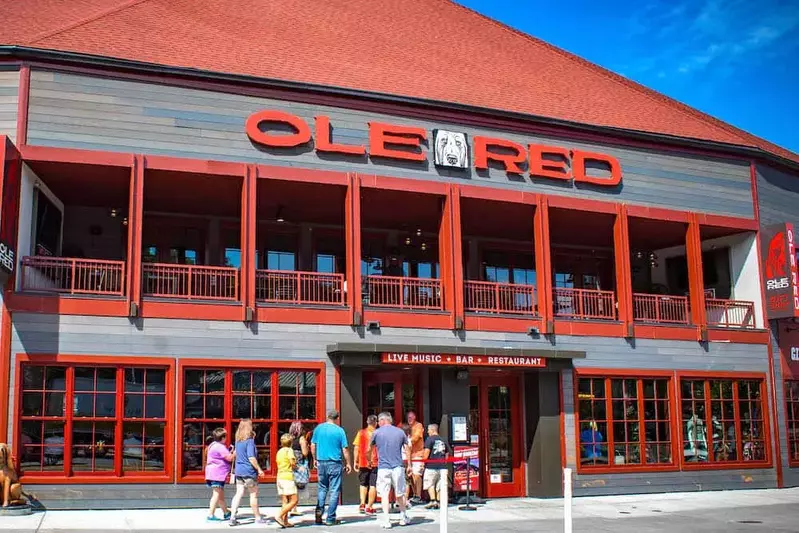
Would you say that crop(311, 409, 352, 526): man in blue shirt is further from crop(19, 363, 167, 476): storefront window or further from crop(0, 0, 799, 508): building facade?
crop(19, 363, 167, 476): storefront window

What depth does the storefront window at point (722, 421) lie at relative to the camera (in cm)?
2228

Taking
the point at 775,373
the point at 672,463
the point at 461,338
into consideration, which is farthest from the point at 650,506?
the point at 775,373

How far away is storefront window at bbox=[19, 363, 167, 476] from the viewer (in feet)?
54.4

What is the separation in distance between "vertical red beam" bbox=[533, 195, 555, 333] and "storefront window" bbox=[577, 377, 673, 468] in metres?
1.67

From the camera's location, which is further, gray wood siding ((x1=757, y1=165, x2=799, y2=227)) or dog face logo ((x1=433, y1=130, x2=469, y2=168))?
gray wood siding ((x1=757, y1=165, x2=799, y2=227))

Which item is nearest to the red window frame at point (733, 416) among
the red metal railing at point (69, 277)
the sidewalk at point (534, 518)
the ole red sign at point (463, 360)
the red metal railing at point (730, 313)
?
the red metal railing at point (730, 313)

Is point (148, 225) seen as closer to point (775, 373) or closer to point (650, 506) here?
point (650, 506)

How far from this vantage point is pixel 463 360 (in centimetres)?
1895

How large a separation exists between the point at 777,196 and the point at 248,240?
48.4ft

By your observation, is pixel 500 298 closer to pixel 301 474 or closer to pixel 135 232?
pixel 135 232

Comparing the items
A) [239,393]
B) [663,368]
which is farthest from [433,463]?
[663,368]

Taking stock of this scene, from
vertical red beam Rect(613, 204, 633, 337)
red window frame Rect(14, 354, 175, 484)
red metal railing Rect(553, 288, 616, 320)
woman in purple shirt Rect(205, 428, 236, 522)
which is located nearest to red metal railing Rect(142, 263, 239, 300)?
red window frame Rect(14, 354, 175, 484)

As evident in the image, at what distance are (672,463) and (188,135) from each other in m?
13.2

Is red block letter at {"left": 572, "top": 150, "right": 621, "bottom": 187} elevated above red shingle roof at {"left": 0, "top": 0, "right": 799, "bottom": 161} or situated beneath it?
situated beneath
